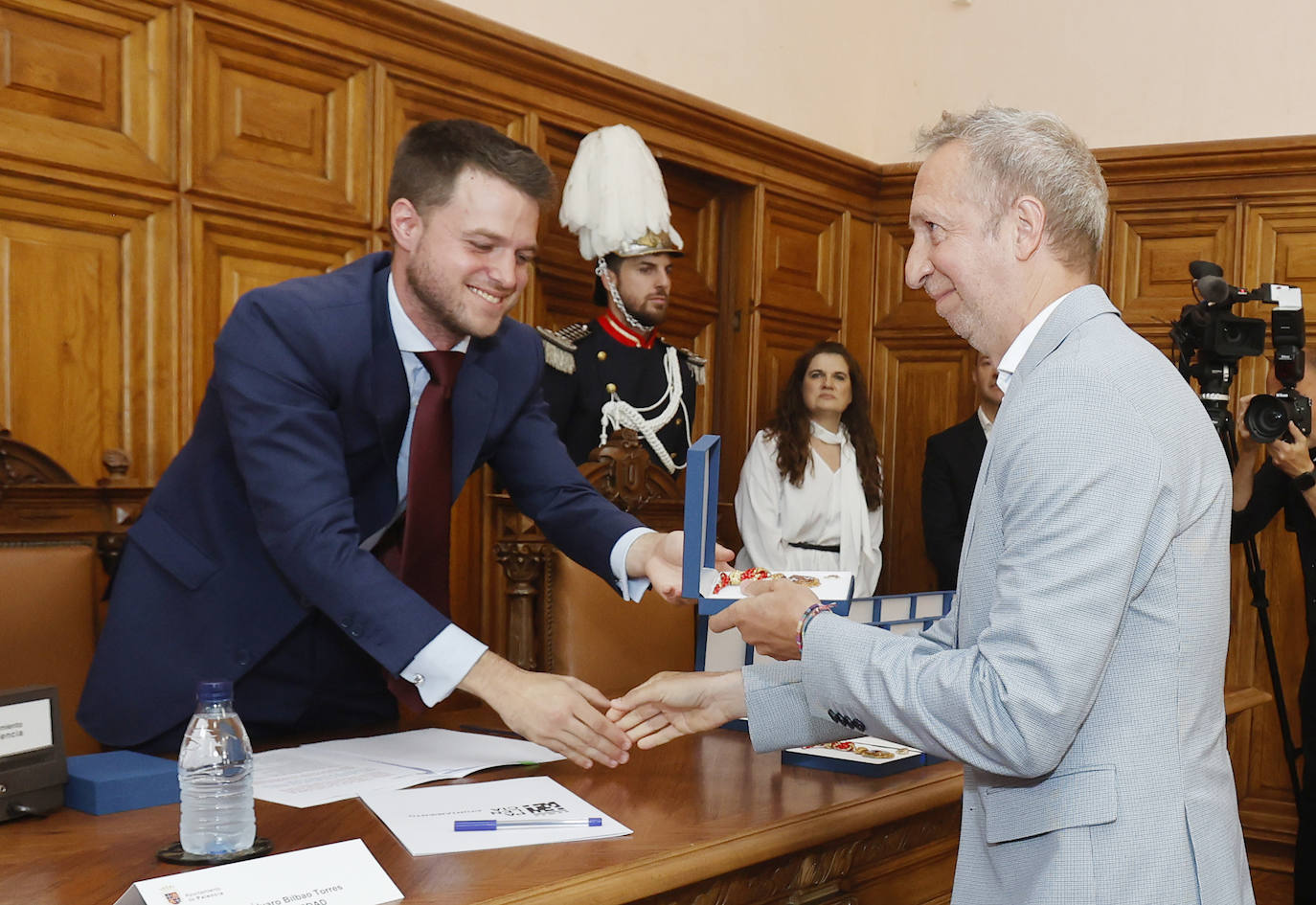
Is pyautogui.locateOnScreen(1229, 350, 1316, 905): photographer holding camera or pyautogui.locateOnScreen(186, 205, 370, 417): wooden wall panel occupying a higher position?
pyautogui.locateOnScreen(186, 205, 370, 417): wooden wall panel

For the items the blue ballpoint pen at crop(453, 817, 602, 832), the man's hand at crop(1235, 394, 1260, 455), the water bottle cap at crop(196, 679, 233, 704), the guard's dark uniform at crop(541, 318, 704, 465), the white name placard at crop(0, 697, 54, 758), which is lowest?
the blue ballpoint pen at crop(453, 817, 602, 832)

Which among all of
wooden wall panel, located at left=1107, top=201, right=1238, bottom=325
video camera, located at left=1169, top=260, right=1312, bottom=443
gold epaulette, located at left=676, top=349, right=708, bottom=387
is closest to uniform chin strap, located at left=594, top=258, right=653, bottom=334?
gold epaulette, located at left=676, top=349, right=708, bottom=387

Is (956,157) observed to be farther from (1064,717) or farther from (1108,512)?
(1064,717)

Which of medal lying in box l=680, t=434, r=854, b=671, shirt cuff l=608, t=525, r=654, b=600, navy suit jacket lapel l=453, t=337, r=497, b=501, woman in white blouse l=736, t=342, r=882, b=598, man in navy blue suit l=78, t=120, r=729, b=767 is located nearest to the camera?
medal lying in box l=680, t=434, r=854, b=671

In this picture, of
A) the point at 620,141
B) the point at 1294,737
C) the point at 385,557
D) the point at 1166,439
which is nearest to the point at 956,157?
the point at 1166,439

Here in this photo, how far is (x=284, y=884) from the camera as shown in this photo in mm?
1200

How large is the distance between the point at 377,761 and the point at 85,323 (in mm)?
1689

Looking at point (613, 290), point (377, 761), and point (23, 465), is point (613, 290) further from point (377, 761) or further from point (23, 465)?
point (377, 761)

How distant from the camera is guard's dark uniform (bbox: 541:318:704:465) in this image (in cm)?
375

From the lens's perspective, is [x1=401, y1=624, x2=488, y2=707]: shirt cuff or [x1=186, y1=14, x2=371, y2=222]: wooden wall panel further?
[x1=186, y1=14, x2=371, y2=222]: wooden wall panel

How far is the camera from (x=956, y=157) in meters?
1.42

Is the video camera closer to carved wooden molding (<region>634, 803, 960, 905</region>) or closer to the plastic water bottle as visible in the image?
carved wooden molding (<region>634, 803, 960, 905</region>)

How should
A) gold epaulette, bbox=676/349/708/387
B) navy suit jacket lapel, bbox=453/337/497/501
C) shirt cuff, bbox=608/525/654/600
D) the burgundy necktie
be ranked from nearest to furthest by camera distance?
1. the burgundy necktie
2. navy suit jacket lapel, bbox=453/337/497/501
3. shirt cuff, bbox=608/525/654/600
4. gold epaulette, bbox=676/349/708/387

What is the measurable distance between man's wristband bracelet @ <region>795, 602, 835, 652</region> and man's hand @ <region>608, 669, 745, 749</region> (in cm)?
31
